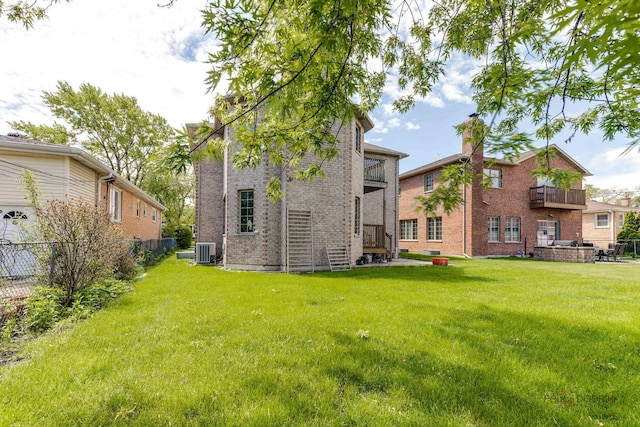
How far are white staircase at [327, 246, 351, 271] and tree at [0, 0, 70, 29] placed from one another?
30.5 feet

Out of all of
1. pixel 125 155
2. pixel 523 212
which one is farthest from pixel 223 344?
pixel 125 155

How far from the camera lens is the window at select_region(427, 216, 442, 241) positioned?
20.2 metres

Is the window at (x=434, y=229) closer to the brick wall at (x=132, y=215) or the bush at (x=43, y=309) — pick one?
the brick wall at (x=132, y=215)

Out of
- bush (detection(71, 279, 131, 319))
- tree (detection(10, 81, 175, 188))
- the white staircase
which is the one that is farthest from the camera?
tree (detection(10, 81, 175, 188))

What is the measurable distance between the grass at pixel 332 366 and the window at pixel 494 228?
14.4 m

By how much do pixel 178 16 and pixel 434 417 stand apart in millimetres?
4914

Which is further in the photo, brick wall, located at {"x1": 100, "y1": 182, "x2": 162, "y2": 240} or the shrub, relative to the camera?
brick wall, located at {"x1": 100, "y1": 182, "x2": 162, "y2": 240}

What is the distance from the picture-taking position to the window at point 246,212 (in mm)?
10812

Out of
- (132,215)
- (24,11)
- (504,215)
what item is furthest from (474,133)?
(504,215)

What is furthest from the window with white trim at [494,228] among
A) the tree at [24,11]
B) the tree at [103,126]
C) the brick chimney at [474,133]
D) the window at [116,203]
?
the tree at [103,126]

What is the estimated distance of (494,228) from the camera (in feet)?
62.2

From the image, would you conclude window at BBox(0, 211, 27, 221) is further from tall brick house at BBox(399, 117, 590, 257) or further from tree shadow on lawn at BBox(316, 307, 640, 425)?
tall brick house at BBox(399, 117, 590, 257)

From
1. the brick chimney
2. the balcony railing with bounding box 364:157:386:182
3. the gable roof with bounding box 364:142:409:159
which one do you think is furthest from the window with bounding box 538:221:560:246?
the brick chimney

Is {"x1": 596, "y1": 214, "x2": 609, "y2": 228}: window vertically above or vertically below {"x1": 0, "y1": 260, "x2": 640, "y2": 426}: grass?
above
